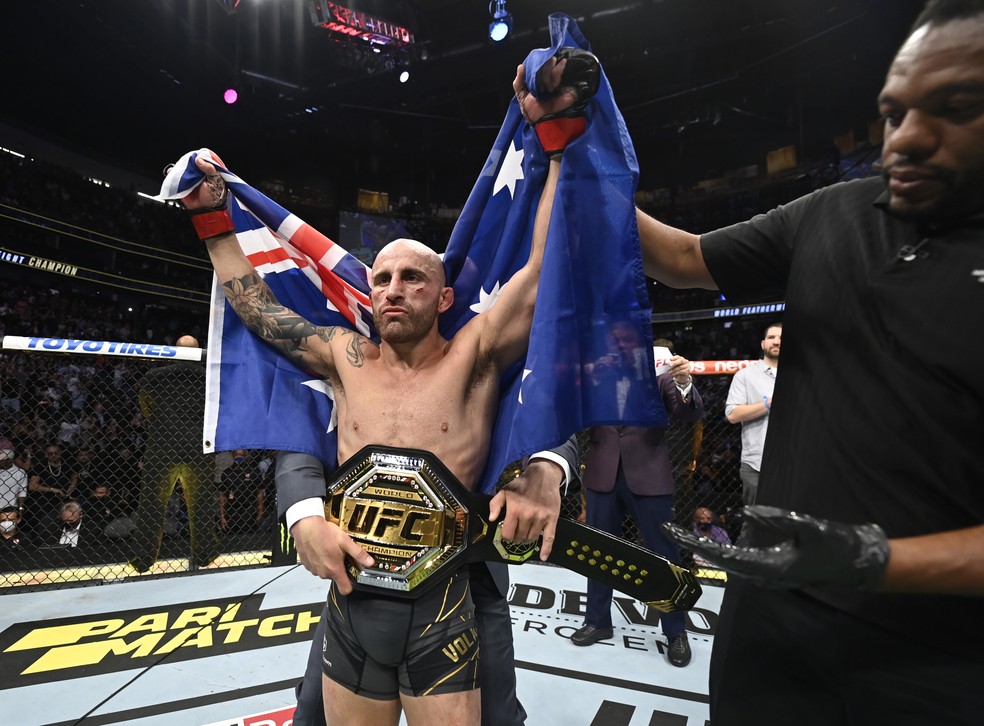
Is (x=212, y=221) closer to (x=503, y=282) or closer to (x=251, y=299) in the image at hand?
(x=251, y=299)

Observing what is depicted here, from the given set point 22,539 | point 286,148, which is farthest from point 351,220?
point 22,539

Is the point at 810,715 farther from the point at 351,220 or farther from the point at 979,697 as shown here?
the point at 351,220

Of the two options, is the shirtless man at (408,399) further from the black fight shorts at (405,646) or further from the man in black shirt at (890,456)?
the man in black shirt at (890,456)

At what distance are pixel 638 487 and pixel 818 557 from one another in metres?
2.22

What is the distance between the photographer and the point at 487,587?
1.49 meters

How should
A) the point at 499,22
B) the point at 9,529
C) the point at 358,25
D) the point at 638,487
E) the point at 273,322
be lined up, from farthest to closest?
1. the point at 358,25
2. the point at 499,22
3. the point at 9,529
4. the point at 638,487
5. the point at 273,322

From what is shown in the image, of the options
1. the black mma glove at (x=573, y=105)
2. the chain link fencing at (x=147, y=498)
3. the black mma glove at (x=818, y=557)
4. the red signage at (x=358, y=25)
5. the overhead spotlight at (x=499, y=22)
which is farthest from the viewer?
the red signage at (x=358, y=25)

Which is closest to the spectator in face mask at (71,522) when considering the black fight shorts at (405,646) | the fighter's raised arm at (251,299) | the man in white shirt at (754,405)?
the fighter's raised arm at (251,299)

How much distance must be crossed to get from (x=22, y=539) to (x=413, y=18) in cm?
1107

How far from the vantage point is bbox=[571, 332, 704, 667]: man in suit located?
2.81 meters

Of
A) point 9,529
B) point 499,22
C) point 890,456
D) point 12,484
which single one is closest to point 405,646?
point 890,456

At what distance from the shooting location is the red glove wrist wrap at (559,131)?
48.8 inches

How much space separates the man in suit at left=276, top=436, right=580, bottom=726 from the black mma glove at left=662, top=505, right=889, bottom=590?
0.66 meters

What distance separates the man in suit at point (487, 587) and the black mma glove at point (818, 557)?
660 millimetres
